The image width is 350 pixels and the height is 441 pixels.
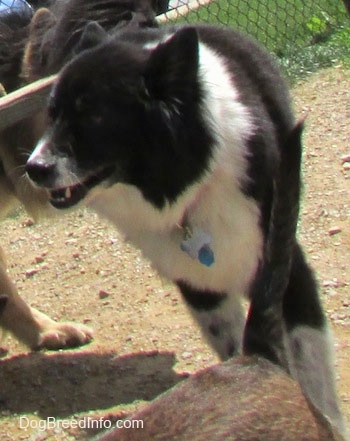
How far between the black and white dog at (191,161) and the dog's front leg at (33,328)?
0.79 meters

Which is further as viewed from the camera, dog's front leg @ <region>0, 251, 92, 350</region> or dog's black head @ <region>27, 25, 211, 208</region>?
dog's front leg @ <region>0, 251, 92, 350</region>

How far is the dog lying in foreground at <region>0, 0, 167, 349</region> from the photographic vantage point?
423 cm

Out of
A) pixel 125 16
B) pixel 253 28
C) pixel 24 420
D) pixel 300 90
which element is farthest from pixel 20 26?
pixel 253 28

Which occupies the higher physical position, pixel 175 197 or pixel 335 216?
pixel 175 197

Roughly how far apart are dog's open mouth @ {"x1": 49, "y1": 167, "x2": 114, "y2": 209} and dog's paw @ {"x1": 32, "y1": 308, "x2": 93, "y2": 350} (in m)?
1.20

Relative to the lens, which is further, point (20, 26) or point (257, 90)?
point (20, 26)

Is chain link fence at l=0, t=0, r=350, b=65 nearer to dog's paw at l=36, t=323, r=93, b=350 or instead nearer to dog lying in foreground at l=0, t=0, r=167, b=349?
dog lying in foreground at l=0, t=0, r=167, b=349

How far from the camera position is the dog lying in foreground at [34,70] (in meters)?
4.23

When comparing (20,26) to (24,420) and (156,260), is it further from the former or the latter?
(24,420)

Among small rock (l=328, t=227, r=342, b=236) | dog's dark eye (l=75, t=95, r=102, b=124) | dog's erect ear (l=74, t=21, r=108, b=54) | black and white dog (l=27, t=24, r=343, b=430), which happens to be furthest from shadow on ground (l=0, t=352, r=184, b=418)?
dog's erect ear (l=74, t=21, r=108, b=54)

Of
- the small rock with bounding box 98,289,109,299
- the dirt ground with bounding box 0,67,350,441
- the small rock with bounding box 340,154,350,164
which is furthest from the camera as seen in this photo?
the small rock with bounding box 340,154,350,164

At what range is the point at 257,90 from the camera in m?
3.76

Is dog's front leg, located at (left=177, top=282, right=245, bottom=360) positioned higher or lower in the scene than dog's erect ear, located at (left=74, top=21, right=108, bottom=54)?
lower

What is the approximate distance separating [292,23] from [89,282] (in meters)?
3.83
